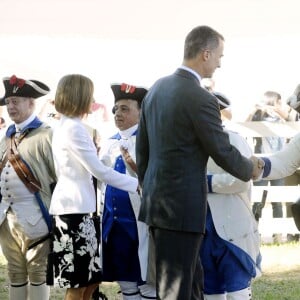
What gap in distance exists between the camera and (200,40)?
4762 mm

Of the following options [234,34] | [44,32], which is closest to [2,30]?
[44,32]

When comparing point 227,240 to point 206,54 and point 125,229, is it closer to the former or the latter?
point 125,229

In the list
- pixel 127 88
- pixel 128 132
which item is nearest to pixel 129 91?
pixel 127 88

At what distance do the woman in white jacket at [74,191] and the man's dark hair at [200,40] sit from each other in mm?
1130

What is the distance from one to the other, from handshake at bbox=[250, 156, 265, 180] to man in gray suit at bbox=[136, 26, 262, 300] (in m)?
0.36

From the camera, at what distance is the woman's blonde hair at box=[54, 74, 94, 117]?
569 cm

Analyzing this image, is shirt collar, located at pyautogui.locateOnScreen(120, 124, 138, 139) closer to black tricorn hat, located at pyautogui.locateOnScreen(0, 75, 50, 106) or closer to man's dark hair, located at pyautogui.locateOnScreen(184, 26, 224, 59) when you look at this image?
black tricorn hat, located at pyautogui.locateOnScreen(0, 75, 50, 106)

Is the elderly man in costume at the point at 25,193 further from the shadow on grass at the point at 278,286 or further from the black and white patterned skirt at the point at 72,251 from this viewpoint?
the shadow on grass at the point at 278,286

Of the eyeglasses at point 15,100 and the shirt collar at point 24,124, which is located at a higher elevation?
the eyeglasses at point 15,100

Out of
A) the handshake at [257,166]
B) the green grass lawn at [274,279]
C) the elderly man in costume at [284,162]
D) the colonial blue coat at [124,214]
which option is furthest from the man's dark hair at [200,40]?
the green grass lawn at [274,279]

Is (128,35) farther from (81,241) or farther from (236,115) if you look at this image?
(81,241)

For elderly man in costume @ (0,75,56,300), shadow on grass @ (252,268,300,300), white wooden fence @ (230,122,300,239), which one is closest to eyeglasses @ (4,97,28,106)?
elderly man in costume @ (0,75,56,300)

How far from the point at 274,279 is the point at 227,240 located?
2929 millimetres

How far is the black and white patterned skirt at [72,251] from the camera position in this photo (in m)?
5.69
